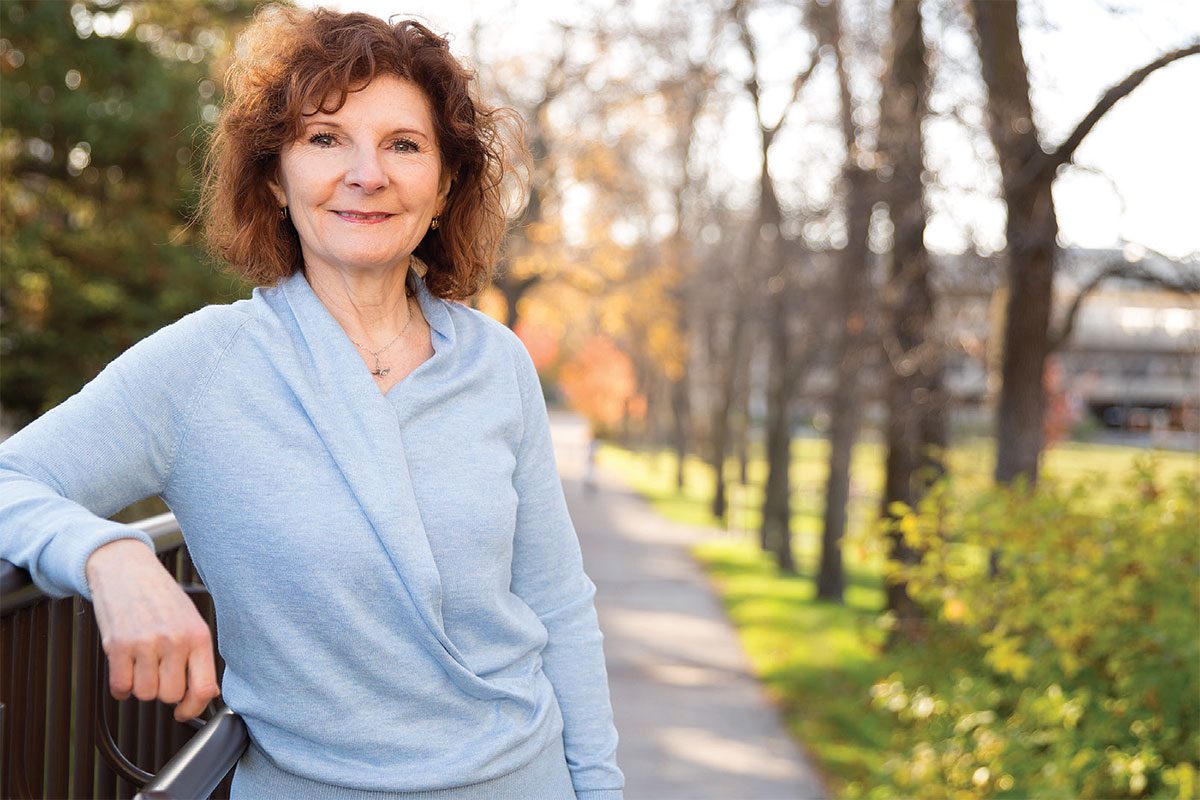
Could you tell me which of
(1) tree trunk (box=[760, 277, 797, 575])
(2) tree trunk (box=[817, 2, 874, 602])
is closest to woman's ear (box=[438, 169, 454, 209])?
(2) tree trunk (box=[817, 2, 874, 602])

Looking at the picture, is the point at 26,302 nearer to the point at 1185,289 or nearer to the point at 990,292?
the point at 990,292

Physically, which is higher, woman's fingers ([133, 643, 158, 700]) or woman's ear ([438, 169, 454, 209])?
woman's ear ([438, 169, 454, 209])

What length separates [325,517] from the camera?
1900 mm

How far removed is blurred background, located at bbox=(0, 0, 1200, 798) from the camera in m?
5.78

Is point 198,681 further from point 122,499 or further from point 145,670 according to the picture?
point 122,499

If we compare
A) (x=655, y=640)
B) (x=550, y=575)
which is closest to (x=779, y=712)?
(x=655, y=640)

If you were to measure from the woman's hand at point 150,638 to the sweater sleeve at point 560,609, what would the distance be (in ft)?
2.71

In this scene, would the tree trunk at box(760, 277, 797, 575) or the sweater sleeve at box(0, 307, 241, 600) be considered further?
the tree trunk at box(760, 277, 797, 575)

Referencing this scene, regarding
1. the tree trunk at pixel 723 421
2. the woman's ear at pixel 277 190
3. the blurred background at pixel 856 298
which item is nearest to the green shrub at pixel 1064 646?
the blurred background at pixel 856 298

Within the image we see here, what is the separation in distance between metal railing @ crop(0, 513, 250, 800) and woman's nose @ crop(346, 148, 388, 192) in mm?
638

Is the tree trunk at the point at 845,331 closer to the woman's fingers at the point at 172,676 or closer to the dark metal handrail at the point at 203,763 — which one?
the dark metal handrail at the point at 203,763

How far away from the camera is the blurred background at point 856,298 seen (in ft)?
19.0

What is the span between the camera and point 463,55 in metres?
2.46

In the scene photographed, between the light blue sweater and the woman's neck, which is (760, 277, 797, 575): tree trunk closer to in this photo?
the woman's neck
